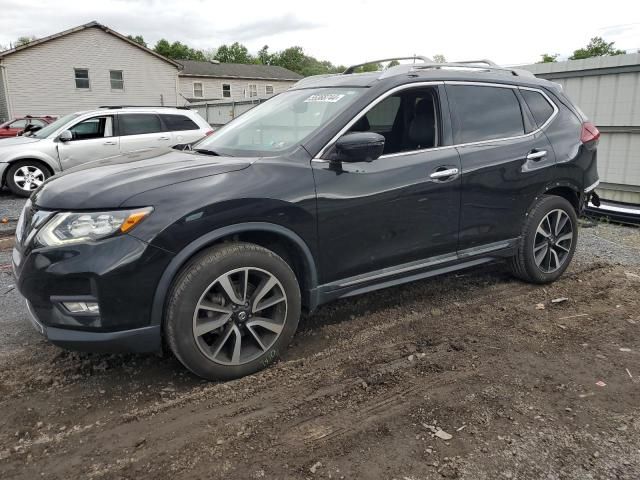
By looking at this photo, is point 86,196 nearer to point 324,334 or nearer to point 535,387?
point 324,334

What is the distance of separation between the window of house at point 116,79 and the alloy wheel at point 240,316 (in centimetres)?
3273

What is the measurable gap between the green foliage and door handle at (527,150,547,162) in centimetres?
6870

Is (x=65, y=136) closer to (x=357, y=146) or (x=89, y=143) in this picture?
(x=89, y=143)

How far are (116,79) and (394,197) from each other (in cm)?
3264

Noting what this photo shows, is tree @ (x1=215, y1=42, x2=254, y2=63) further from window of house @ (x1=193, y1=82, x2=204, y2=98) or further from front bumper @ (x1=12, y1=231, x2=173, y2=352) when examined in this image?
front bumper @ (x1=12, y1=231, x2=173, y2=352)

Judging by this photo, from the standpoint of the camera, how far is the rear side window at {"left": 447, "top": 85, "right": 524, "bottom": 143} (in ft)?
13.5

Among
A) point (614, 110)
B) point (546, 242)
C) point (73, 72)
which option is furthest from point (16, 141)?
point (73, 72)

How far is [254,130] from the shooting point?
403 centimetres

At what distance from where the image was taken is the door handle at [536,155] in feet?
14.5

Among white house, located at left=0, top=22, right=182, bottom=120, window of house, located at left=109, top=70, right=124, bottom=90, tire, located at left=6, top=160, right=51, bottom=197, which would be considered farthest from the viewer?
window of house, located at left=109, top=70, right=124, bottom=90

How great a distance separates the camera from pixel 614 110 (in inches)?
307

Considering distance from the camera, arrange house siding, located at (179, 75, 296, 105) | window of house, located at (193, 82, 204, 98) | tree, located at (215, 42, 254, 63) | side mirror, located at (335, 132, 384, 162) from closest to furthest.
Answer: side mirror, located at (335, 132, 384, 162) < house siding, located at (179, 75, 296, 105) < window of house, located at (193, 82, 204, 98) < tree, located at (215, 42, 254, 63)

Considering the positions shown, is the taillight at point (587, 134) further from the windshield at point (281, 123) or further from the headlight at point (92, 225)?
the headlight at point (92, 225)

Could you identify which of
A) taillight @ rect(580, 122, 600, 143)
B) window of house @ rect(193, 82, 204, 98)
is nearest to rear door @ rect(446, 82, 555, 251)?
taillight @ rect(580, 122, 600, 143)
